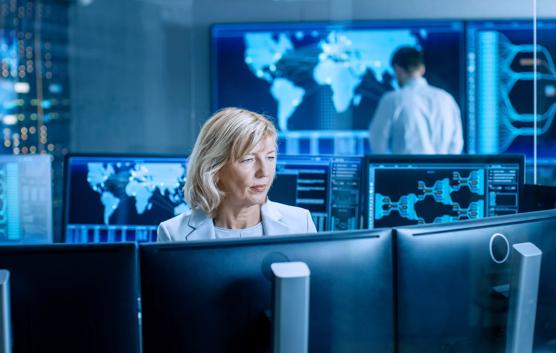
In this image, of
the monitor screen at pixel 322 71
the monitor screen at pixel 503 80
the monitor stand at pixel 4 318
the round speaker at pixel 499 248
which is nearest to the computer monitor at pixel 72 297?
the monitor stand at pixel 4 318

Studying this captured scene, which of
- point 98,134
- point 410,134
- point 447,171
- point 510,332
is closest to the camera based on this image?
point 510,332

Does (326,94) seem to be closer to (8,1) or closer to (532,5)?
(532,5)

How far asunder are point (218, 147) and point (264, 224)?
25 cm

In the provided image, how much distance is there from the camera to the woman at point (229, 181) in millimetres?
1633

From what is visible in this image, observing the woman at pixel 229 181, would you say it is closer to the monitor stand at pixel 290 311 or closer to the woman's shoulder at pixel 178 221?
the woman's shoulder at pixel 178 221

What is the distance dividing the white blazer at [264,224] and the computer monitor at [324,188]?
4.9 inches

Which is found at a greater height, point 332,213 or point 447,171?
point 447,171

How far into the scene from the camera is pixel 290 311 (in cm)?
91

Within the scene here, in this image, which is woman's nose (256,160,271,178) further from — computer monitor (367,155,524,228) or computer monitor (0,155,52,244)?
computer monitor (0,155,52,244)

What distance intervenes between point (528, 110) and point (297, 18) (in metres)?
1.60

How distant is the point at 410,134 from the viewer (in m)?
3.54

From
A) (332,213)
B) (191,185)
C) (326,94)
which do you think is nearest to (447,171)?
(332,213)

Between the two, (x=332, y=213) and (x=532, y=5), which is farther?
(x=532, y=5)

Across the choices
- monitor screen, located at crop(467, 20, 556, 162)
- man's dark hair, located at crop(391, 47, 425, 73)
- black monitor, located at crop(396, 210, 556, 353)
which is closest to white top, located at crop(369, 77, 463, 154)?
man's dark hair, located at crop(391, 47, 425, 73)
